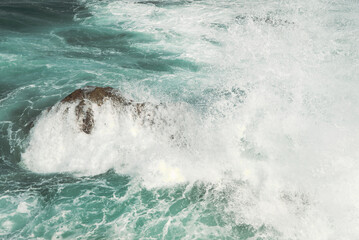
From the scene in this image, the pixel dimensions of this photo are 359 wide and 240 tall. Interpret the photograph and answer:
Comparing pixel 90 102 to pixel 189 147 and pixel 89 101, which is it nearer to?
pixel 89 101

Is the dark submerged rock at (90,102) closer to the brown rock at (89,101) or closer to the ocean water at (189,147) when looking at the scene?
the brown rock at (89,101)

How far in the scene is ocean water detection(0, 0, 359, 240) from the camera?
9.34 metres

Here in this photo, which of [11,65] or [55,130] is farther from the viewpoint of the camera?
[11,65]

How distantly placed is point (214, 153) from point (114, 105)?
421 centimetres

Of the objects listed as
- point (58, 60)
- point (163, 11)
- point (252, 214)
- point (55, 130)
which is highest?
point (163, 11)

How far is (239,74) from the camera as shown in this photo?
57.5ft

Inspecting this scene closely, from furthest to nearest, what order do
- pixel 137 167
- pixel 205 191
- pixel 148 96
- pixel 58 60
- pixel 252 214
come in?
pixel 58 60 < pixel 148 96 < pixel 137 167 < pixel 205 191 < pixel 252 214

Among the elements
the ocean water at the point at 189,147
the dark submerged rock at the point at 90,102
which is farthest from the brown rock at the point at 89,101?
the ocean water at the point at 189,147

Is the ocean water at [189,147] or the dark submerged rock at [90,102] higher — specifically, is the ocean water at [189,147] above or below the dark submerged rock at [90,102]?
below

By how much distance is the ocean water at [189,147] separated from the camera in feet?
30.7

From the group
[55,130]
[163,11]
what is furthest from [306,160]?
[163,11]

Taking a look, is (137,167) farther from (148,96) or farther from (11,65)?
(11,65)

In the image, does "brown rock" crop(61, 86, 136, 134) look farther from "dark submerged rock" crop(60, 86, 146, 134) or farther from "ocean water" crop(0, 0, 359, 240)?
"ocean water" crop(0, 0, 359, 240)

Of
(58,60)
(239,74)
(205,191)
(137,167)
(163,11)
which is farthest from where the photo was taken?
(163,11)
